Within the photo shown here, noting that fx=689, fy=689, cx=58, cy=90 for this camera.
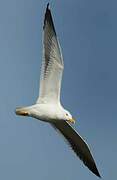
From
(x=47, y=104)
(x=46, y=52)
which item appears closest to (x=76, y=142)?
(x=47, y=104)

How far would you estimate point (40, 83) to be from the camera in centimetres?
2138

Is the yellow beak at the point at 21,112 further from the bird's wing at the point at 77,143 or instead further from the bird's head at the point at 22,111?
the bird's wing at the point at 77,143

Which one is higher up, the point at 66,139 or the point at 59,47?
the point at 59,47

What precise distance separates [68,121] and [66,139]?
3.72 feet

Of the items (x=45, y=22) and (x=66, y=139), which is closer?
(x=45, y=22)

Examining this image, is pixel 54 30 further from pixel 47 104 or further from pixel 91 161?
pixel 91 161

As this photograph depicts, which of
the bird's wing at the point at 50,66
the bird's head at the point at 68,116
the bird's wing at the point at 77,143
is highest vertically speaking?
the bird's wing at the point at 50,66

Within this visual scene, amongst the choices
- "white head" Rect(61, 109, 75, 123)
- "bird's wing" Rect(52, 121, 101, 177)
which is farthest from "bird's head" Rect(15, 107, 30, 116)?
"bird's wing" Rect(52, 121, 101, 177)

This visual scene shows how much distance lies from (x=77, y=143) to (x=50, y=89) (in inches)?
90.7

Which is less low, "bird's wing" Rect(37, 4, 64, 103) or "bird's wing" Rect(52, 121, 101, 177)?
"bird's wing" Rect(37, 4, 64, 103)

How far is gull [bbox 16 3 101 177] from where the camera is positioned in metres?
20.5

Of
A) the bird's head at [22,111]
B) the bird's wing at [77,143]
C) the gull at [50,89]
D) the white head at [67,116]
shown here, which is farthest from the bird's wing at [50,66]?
the bird's wing at [77,143]

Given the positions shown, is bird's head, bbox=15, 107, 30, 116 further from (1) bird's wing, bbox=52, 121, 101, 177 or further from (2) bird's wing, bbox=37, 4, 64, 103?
(1) bird's wing, bbox=52, 121, 101, 177

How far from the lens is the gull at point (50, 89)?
67.4 ft
